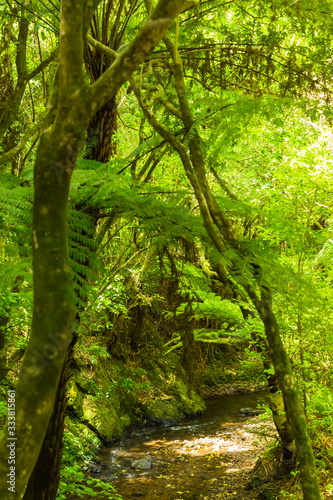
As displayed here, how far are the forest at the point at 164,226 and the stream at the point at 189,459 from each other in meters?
0.05

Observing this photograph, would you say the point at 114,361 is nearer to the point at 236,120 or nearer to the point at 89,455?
the point at 89,455

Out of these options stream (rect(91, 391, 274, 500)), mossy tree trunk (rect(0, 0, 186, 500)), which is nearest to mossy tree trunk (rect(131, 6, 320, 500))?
mossy tree trunk (rect(0, 0, 186, 500))

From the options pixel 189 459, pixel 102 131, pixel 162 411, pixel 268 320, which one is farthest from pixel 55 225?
pixel 162 411

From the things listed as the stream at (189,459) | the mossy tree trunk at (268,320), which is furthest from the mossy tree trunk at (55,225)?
the stream at (189,459)

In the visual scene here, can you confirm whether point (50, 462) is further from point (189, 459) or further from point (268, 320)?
point (189, 459)

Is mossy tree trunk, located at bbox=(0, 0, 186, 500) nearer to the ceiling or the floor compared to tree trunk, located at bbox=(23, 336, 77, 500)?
nearer to the ceiling

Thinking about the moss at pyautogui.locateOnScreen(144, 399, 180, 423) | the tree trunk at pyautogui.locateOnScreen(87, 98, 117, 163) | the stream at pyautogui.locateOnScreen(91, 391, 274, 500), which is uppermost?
the tree trunk at pyautogui.locateOnScreen(87, 98, 117, 163)

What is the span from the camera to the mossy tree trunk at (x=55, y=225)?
125cm

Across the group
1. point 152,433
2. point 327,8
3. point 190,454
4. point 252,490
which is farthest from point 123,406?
point 327,8

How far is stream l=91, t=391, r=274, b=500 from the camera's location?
6.36m

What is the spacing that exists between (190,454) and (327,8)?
7303 millimetres

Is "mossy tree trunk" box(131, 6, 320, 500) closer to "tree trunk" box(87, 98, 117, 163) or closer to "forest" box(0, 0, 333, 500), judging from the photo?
"forest" box(0, 0, 333, 500)

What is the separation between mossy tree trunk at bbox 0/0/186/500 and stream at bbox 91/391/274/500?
4914mm

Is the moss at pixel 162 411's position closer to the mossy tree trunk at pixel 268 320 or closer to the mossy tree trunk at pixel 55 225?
the mossy tree trunk at pixel 268 320
